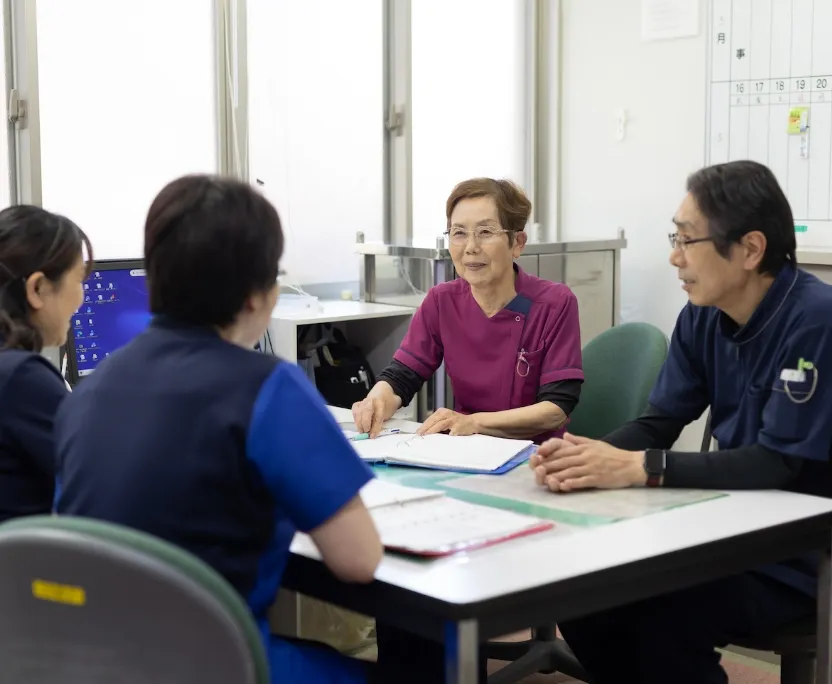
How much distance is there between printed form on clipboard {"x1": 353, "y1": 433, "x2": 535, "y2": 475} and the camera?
200cm

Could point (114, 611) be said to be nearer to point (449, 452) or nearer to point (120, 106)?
point (449, 452)

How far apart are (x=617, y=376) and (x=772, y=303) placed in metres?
0.75

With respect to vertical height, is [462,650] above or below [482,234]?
below

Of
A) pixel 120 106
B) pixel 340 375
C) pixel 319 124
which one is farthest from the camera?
pixel 319 124

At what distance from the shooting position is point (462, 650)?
4.23 ft

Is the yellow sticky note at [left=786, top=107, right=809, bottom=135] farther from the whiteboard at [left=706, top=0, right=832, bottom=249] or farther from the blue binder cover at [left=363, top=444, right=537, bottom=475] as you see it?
the blue binder cover at [left=363, top=444, right=537, bottom=475]

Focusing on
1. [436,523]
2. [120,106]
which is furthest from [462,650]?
[120,106]

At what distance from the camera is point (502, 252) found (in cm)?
265

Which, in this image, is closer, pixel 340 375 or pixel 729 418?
pixel 729 418

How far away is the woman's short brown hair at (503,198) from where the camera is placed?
2686 mm

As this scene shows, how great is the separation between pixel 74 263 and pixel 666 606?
3.92 feet

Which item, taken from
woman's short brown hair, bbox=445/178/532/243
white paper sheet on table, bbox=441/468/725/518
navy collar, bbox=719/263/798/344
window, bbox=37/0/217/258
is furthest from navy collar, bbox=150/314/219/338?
window, bbox=37/0/217/258

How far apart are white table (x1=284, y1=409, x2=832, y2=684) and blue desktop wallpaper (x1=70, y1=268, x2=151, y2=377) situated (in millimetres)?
1314

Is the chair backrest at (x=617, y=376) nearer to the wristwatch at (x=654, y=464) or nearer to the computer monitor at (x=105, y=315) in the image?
the wristwatch at (x=654, y=464)
